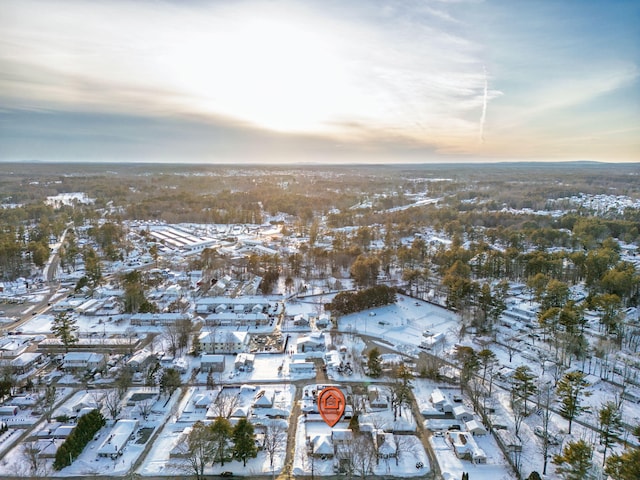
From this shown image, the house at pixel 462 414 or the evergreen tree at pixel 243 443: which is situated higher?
the evergreen tree at pixel 243 443

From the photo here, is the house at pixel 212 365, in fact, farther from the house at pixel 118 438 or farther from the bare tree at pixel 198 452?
the bare tree at pixel 198 452

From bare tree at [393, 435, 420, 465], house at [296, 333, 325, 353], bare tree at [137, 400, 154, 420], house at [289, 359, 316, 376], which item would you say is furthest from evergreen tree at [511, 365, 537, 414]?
bare tree at [137, 400, 154, 420]

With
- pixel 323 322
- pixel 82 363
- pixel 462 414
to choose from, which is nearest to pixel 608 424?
pixel 462 414

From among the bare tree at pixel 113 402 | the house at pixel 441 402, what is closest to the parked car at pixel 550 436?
the house at pixel 441 402

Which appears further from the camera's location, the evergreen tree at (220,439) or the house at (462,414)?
the house at (462,414)

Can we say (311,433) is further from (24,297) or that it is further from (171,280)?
(24,297)

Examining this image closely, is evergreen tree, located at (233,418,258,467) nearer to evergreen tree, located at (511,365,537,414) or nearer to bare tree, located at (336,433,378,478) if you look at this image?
bare tree, located at (336,433,378,478)

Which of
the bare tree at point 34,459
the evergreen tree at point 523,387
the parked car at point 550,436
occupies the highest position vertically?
the evergreen tree at point 523,387
